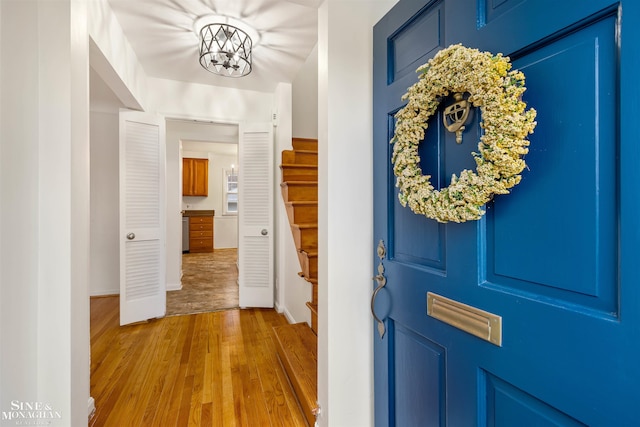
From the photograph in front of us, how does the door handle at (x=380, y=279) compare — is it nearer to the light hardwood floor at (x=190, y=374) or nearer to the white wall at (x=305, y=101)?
the light hardwood floor at (x=190, y=374)

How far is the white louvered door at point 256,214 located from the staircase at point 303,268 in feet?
1.20

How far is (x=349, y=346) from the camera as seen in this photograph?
1299mm

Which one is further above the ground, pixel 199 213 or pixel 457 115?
pixel 457 115

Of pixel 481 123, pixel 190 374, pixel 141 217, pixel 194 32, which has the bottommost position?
pixel 190 374

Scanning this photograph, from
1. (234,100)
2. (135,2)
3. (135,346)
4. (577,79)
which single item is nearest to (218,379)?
(135,346)

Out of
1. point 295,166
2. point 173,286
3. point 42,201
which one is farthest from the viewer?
point 173,286

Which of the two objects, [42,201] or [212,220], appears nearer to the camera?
[42,201]

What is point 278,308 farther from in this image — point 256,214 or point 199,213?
point 199,213

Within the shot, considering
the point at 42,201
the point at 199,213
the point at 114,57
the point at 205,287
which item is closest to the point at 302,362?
the point at 42,201

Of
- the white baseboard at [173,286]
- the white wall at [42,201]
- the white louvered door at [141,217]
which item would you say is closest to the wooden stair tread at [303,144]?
the white louvered door at [141,217]

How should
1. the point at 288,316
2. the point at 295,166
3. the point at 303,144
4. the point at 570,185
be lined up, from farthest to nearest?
the point at 303,144
the point at 288,316
the point at 295,166
the point at 570,185

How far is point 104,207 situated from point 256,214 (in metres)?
2.19

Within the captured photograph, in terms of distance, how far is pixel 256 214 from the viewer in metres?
3.30

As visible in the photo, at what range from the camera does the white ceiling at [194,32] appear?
1947mm
